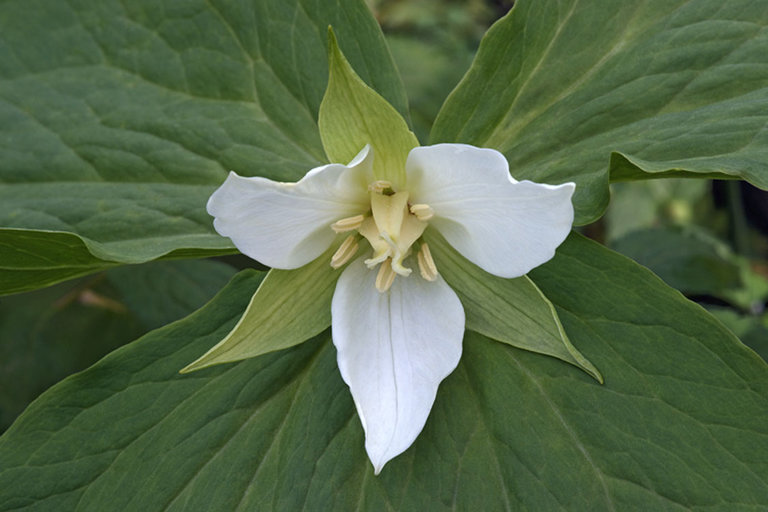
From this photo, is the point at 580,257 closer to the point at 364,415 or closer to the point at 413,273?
the point at 413,273

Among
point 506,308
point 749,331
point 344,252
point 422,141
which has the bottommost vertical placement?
point 749,331

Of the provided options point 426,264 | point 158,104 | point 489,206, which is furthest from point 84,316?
point 489,206

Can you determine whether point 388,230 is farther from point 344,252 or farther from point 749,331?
point 749,331

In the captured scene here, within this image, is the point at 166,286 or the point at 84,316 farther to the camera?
the point at 84,316

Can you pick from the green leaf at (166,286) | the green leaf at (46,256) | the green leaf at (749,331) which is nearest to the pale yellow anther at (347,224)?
the green leaf at (46,256)

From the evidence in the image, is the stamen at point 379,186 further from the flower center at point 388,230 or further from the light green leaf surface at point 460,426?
the light green leaf surface at point 460,426

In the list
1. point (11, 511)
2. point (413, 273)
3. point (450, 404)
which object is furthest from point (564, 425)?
point (11, 511)
